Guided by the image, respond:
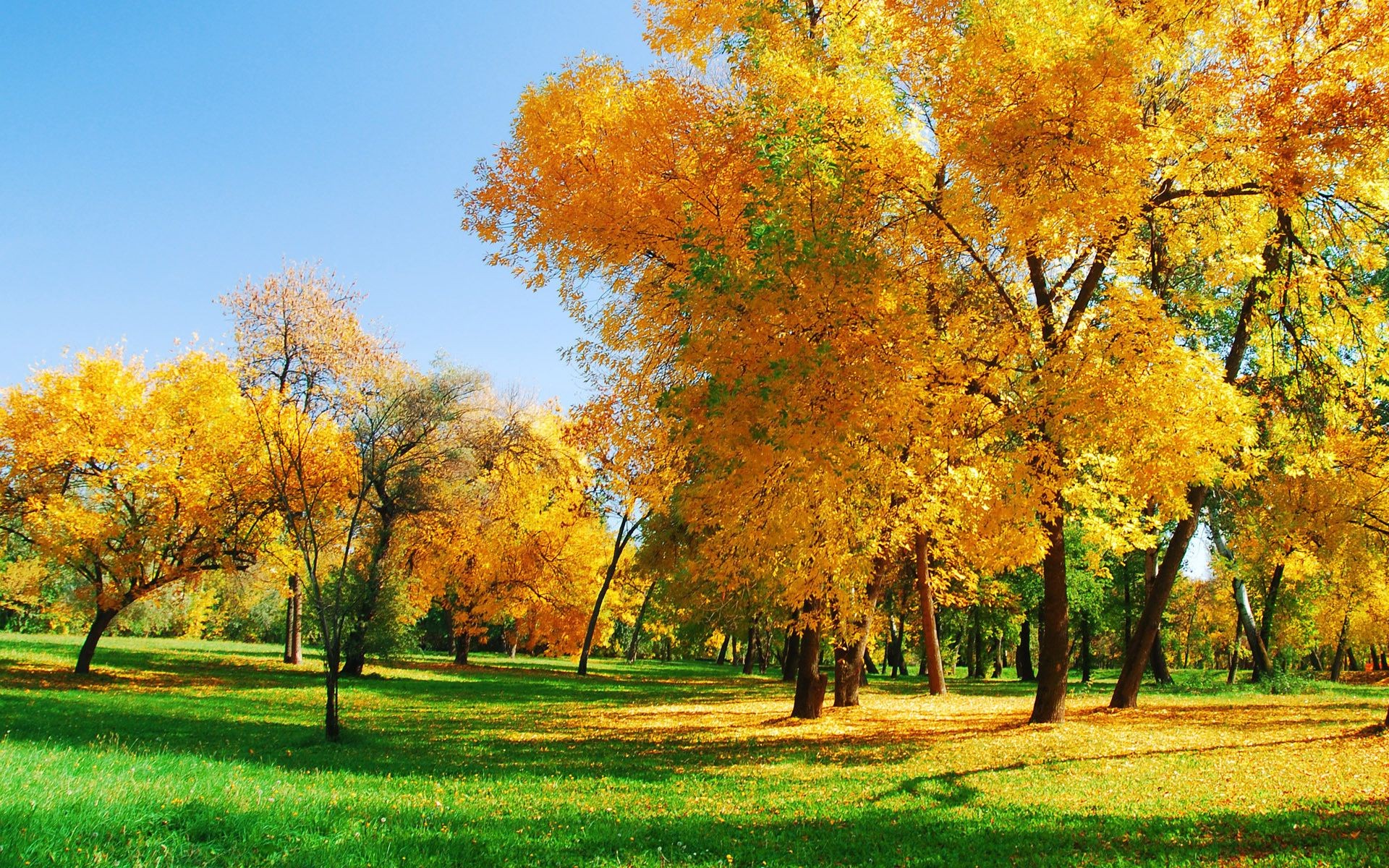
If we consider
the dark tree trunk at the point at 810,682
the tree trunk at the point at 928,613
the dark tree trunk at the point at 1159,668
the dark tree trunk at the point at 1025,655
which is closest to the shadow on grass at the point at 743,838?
the dark tree trunk at the point at 810,682

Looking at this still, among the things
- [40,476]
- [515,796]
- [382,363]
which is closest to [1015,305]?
[515,796]

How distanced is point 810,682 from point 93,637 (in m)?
19.1

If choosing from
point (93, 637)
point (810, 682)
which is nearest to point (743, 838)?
point (810, 682)

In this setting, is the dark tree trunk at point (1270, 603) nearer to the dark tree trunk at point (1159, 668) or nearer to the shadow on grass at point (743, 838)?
the dark tree trunk at point (1159, 668)

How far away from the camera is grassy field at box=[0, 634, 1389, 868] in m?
5.38

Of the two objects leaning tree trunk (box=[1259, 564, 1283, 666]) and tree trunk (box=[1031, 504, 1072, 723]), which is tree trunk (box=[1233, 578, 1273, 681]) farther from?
tree trunk (box=[1031, 504, 1072, 723])

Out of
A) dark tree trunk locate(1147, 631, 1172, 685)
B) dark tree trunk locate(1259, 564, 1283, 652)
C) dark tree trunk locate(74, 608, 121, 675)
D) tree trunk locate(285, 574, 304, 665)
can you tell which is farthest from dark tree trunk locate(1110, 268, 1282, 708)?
tree trunk locate(285, 574, 304, 665)

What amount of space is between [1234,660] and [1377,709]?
1470 cm

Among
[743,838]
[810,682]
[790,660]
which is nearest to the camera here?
[743,838]

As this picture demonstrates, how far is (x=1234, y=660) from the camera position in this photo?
28.4 m

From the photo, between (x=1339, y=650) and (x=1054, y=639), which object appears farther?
(x=1339, y=650)

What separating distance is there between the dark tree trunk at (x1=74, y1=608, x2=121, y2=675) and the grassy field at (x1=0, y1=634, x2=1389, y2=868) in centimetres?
235

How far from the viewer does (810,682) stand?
1574 cm

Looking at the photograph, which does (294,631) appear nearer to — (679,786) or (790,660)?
(790,660)
